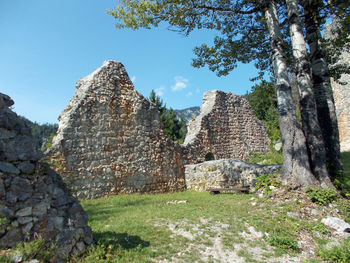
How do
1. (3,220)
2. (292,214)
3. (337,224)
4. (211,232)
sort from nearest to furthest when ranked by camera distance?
(3,220) → (211,232) → (337,224) → (292,214)

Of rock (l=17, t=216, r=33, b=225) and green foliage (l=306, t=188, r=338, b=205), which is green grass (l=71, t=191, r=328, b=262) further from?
rock (l=17, t=216, r=33, b=225)

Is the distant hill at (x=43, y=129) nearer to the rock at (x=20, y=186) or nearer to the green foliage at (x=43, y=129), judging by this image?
the green foliage at (x=43, y=129)

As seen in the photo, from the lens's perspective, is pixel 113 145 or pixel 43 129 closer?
pixel 113 145

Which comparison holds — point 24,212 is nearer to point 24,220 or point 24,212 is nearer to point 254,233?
point 24,220

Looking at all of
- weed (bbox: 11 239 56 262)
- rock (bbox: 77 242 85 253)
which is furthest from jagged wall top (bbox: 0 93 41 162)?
rock (bbox: 77 242 85 253)

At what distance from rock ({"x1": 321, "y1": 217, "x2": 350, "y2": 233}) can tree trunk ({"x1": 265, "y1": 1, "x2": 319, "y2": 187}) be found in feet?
3.98

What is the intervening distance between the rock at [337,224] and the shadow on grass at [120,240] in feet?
12.9

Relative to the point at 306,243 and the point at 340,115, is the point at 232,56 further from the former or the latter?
the point at 340,115

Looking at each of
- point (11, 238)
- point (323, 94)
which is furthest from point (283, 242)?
point (323, 94)

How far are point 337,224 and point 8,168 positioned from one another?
614 cm

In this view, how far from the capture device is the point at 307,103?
7.38 m

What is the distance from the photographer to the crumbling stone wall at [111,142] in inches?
349

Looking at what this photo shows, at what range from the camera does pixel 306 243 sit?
16.0ft

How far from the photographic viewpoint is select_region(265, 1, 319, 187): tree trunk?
6.86m
